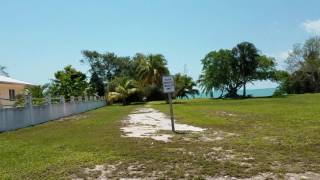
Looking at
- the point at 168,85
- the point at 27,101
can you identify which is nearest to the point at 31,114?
the point at 27,101

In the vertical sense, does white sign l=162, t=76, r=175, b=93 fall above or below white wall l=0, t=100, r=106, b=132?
above

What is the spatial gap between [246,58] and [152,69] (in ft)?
65.5

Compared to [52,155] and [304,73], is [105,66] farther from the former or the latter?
[52,155]

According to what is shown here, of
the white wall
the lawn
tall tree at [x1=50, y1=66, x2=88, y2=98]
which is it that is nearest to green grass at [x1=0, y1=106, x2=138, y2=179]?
the lawn

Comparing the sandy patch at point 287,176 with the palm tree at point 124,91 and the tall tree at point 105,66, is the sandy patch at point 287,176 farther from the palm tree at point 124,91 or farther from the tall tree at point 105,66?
the tall tree at point 105,66

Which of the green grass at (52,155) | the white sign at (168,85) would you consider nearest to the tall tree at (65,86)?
the white sign at (168,85)

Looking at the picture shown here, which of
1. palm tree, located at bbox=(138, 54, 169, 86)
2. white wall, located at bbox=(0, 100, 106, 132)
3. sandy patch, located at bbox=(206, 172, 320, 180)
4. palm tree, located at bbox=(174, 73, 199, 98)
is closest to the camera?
sandy patch, located at bbox=(206, 172, 320, 180)

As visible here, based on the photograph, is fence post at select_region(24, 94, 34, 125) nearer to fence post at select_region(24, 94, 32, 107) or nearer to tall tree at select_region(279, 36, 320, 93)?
fence post at select_region(24, 94, 32, 107)

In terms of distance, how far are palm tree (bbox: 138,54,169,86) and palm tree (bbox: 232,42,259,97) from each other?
54.5 ft

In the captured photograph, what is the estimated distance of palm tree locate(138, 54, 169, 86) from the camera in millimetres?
65062

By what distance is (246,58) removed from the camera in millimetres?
77688

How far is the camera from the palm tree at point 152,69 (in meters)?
65.1

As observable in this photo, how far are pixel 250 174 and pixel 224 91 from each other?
238 ft

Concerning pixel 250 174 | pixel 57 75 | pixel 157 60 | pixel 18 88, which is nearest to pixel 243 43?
pixel 157 60
